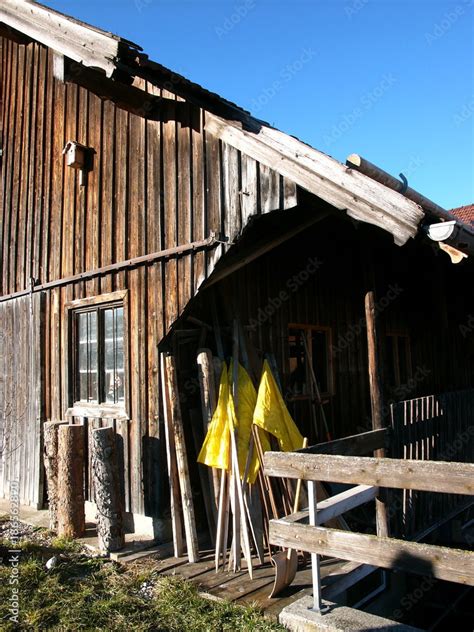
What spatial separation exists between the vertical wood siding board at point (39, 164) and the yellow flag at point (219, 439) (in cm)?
426

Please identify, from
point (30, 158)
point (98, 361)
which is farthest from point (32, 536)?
point (30, 158)

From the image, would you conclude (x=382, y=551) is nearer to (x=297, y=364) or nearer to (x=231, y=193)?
(x=231, y=193)

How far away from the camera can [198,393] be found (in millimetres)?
6508

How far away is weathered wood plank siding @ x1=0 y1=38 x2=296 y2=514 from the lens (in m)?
6.21

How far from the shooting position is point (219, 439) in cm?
581

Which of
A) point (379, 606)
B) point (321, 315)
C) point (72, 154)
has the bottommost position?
point (379, 606)

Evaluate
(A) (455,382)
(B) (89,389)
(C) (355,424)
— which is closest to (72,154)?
(B) (89,389)

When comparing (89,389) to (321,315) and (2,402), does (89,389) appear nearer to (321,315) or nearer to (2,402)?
(2,402)

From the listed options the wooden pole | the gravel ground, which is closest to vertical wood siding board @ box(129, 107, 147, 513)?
the wooden pole

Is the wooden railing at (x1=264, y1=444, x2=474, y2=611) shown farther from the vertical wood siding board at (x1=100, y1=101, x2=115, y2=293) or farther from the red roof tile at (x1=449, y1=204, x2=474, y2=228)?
the red roof tile at (x1=449, y1=204, x2=474, y2=228)

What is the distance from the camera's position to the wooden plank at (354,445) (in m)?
4.62

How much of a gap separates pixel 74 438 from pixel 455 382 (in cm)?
792

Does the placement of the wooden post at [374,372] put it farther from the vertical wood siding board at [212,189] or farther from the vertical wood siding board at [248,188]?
the vertical wood siding board at [212,189]

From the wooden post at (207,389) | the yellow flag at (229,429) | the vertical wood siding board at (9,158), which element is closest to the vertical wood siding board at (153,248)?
the wooden post at (207,389)
